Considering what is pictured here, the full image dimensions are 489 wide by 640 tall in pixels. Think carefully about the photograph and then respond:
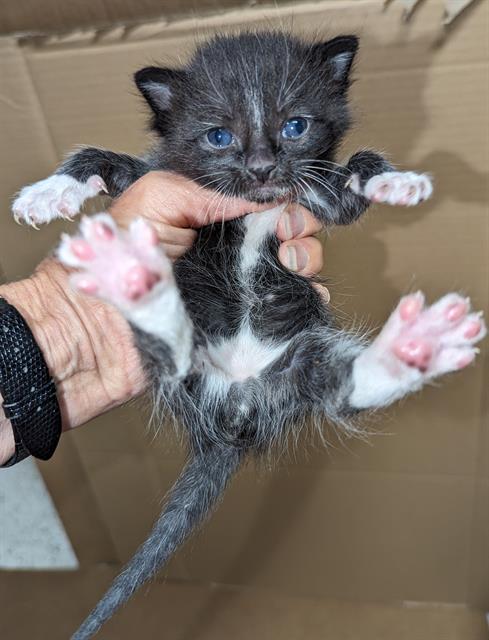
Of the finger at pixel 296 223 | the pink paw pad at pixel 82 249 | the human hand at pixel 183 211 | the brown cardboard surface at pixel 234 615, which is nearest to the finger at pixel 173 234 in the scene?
the human hand at pixel 183 211

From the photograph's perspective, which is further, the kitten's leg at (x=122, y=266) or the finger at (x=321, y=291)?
the finger at (x=321, y=291)

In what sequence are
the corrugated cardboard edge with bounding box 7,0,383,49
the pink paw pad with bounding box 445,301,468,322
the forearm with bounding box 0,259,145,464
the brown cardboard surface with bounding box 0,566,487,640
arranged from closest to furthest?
1. the pink paw pad with bounding box 445,301,468,322
2. the forearm with bounding box 0,259,145,464
3. the corrugated cardboard edge with bounding box 7,0,383,49
4. the brown cardboard surface with bounding box 0,566,487,640

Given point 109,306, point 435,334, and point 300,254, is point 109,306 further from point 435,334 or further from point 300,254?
point 435,334

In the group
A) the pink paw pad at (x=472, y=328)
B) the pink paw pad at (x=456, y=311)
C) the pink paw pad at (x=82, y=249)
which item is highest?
the pink paw pad at (x=82, y=249)

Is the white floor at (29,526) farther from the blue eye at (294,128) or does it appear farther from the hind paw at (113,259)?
the blue eye at (294,128)

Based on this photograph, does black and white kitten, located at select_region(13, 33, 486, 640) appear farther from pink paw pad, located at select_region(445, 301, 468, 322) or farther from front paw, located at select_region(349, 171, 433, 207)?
pink paw pad, located at select_region(445, 301, 468, 322)

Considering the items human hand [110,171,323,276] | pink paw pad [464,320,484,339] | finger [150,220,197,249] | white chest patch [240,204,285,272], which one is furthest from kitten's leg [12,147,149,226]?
pink paw pad [464,320,484,339]

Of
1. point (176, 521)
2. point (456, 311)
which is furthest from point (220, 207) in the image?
point (176, 521)

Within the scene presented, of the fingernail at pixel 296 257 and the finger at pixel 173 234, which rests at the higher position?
the finger at pixel 173 234
